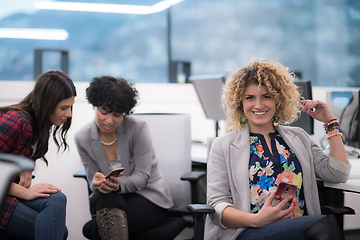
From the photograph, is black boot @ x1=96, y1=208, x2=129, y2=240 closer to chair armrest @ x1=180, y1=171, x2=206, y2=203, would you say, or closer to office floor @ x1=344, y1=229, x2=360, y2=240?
chair armrest @ x1=180, y1=171, x2=206, y2=203

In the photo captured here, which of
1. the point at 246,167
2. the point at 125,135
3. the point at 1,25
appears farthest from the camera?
the point at 1,25

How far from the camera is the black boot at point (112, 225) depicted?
1.56 meters

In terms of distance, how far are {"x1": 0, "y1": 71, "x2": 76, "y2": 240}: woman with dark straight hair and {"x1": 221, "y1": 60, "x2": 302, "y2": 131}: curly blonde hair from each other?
0.83 metres

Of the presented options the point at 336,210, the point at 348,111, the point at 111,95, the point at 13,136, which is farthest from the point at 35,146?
the point at 348,111

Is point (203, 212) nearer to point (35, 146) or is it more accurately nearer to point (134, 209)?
point (134, 209)

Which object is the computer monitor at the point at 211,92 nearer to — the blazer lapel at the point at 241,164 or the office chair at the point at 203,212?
the blazer lapel at the point at 241,164

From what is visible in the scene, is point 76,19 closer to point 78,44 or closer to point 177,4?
point 78,44

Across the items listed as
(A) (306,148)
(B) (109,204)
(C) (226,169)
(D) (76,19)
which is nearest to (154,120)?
(B) (109,204)

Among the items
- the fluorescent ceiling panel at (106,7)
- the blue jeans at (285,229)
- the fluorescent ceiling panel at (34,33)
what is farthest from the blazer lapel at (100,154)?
the fluorescent ceiling panel at (106,7)

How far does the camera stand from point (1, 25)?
10.8 ft

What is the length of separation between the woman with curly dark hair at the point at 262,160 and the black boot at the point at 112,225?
1.41 feet

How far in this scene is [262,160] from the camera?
1450mm

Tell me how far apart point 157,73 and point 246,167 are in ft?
8.26

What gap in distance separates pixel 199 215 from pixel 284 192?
37 cm
